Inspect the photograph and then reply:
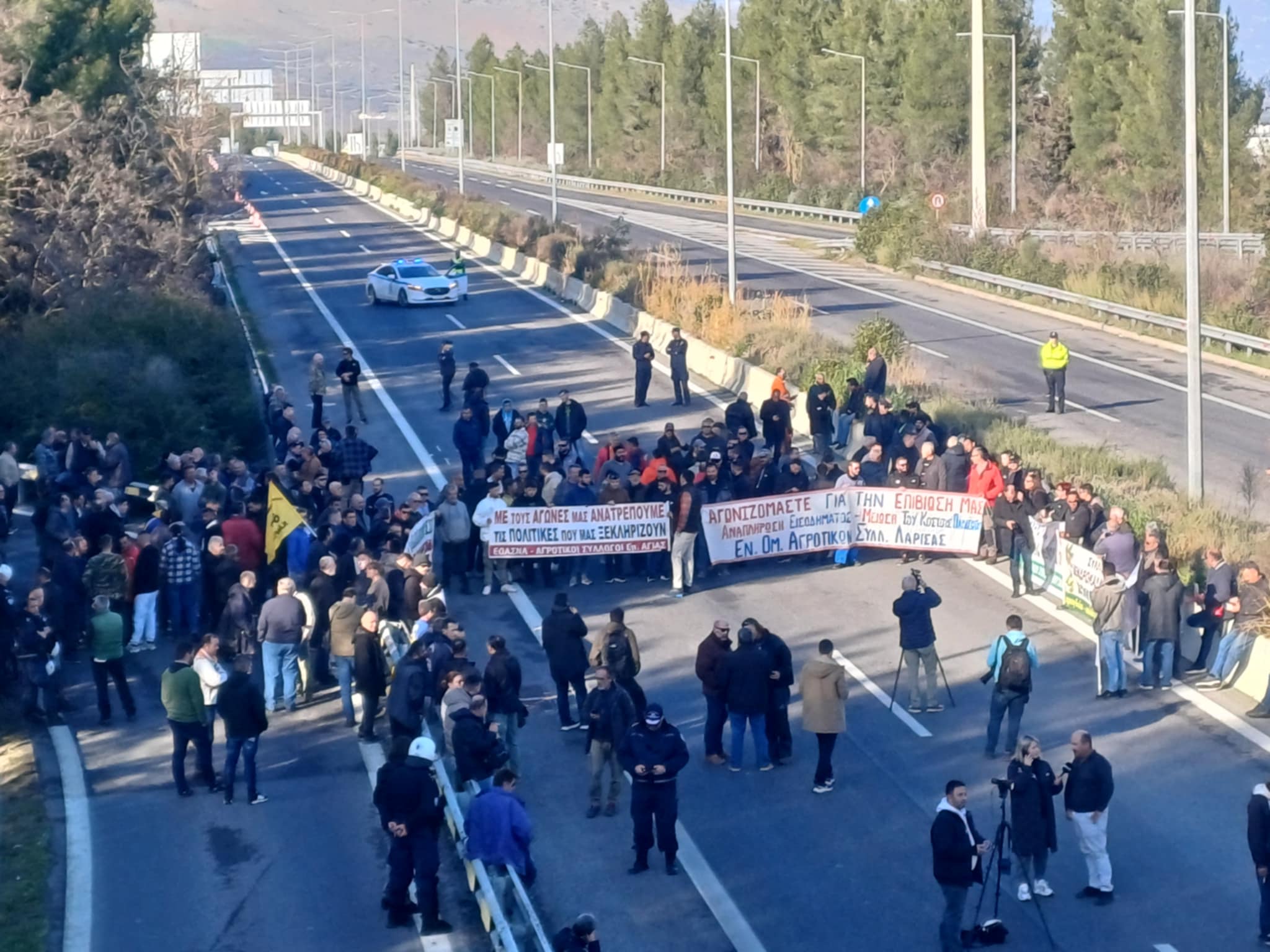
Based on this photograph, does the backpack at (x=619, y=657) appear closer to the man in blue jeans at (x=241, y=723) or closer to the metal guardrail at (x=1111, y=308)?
the man in blue jeans at (x=241, y=723)

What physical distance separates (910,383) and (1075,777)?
18245 mm

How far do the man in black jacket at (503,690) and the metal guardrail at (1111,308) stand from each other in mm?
20842

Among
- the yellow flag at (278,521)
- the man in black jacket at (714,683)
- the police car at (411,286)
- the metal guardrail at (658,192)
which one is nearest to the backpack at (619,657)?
the man in black jacket at (714,683)

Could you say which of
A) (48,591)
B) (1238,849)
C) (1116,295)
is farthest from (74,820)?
(1116,295)

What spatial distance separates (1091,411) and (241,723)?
20.6m

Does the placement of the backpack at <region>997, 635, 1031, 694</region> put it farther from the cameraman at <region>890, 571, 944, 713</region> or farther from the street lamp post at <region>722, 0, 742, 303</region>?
the street lamp post at <region>722, 0, 742, 303</region>

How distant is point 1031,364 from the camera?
35.6 m

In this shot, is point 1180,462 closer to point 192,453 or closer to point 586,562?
point 586,562

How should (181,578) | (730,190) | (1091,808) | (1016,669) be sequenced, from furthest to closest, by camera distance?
(730,190)
(181,578)
(1016,669)
(1091,808)

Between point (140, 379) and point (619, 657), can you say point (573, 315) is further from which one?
point (619, 657)

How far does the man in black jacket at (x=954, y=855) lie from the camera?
10.9 m

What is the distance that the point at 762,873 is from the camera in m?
12.6

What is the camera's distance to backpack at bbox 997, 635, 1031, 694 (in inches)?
559

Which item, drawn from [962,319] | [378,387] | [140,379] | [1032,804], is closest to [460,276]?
[378,387]
